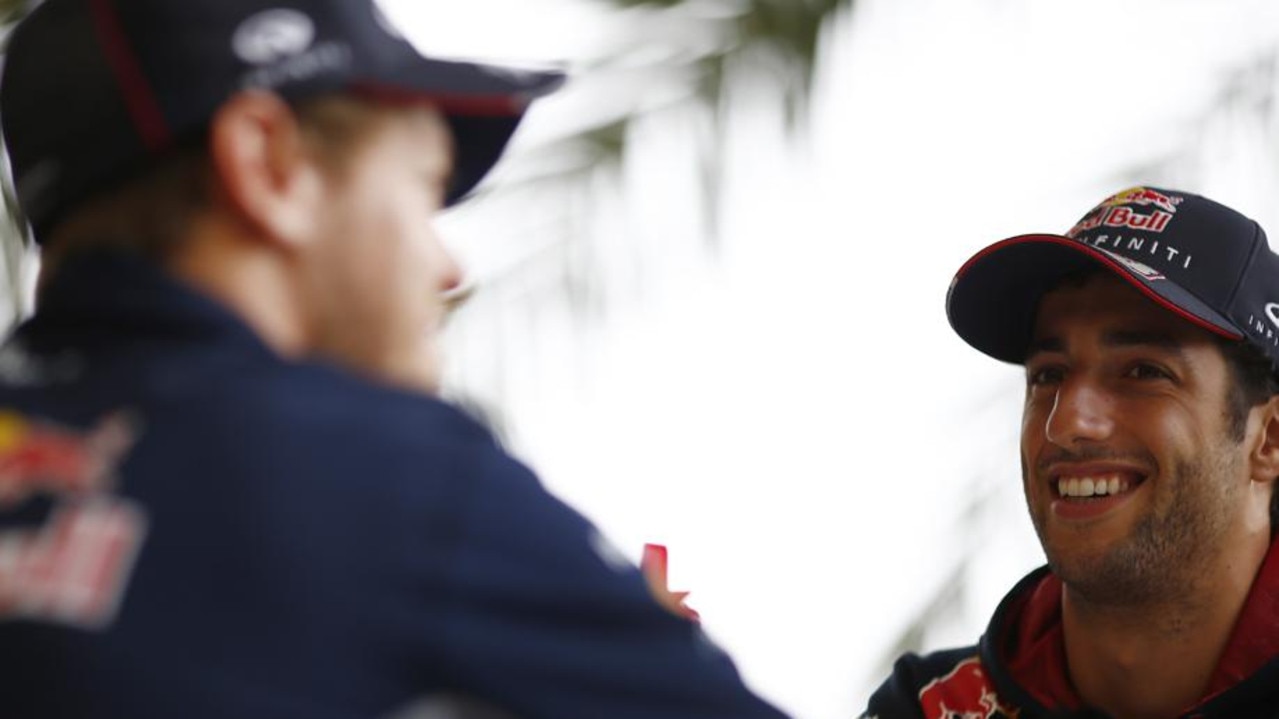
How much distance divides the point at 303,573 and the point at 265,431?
59mm

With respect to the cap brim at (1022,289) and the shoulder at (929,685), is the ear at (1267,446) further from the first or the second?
the shoulder at (929,685)

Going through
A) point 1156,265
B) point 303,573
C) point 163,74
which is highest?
point 163,74

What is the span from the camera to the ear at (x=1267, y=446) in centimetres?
161

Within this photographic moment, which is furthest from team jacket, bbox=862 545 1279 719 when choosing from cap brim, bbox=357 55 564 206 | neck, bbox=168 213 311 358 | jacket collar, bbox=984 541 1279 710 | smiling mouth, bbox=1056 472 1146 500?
neck, bbox=168 213 311 358

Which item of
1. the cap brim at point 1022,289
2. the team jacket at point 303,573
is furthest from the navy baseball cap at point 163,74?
the cap brim at point 1022,289

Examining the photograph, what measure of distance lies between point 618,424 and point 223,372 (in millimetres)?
1390

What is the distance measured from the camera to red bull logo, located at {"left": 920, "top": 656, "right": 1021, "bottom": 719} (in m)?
1.52

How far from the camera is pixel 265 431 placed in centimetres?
60

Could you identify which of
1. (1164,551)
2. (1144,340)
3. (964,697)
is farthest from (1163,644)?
(1144,340)

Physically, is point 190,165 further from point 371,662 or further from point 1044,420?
point 1044,420

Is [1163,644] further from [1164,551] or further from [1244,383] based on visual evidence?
[1244,383]

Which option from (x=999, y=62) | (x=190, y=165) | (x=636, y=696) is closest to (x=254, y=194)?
(x=190, y=165)

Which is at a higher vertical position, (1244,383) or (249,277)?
(249,277)

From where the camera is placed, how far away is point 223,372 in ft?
2.06
